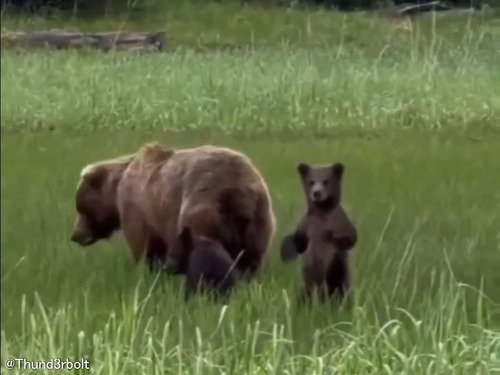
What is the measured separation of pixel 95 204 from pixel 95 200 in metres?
0.01

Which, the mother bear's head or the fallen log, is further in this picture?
the mother bear's head

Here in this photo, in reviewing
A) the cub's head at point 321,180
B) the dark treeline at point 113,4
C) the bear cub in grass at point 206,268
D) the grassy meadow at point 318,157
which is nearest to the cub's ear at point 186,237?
the bear cub in grass at point 206,268

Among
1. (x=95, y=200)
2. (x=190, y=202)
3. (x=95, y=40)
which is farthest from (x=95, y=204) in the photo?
(x=95, y=40)

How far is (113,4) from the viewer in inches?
81.8

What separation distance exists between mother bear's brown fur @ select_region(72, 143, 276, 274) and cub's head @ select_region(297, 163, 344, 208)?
0.08 meters

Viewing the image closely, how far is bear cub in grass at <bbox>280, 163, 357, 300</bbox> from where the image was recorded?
6.83ft

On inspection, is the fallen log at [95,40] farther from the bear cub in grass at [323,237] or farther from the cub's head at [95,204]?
the bear cub in grass at [323,237]

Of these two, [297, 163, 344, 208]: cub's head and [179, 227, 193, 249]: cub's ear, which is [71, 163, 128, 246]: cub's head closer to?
[179, 227, 193, 249]: cub's ear

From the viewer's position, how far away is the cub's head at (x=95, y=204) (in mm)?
2162

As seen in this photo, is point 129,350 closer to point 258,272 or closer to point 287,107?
point 258,272

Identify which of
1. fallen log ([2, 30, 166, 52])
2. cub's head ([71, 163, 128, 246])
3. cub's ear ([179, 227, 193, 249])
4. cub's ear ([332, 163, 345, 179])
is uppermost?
fallen log ([2, 30, 166, 52])

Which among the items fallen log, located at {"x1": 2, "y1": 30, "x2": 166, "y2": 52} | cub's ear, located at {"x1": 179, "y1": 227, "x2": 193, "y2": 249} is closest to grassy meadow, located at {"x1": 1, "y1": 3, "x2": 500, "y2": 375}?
fallen log, located at {"x1": 2, "y1": 30, "x2": 166, "y2": 52}

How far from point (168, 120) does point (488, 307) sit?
0.64 m

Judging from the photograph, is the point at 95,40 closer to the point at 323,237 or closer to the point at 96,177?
the point at 96,177
